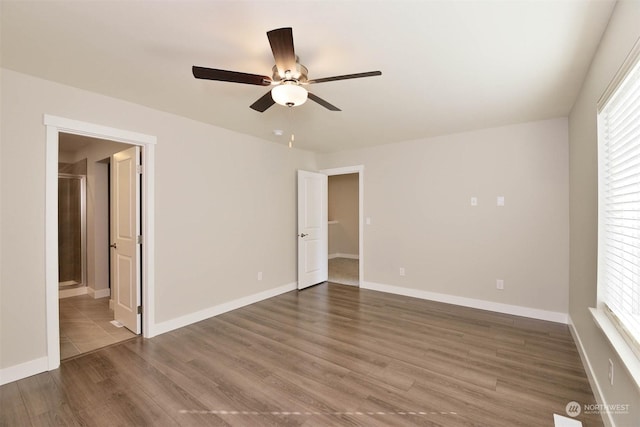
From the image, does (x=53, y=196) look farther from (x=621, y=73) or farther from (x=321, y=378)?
(x=621, y=73)

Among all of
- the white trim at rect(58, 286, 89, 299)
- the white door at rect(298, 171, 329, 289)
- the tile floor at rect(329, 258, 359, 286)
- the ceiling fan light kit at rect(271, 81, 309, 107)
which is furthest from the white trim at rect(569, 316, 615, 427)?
the white trim at rect(58, 286, 89, 299)

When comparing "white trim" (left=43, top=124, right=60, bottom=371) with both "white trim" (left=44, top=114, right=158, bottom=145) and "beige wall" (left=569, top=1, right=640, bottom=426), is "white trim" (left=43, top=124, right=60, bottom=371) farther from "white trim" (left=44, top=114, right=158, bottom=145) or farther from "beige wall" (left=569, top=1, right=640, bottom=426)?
"beige wall" (left=569, top=1, right=640, bottom=426)

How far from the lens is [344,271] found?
21.4 ft

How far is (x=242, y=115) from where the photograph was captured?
130 inches

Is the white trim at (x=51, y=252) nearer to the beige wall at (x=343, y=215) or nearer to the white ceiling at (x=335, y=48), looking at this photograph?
the white ceiling at (x=335, y=48)

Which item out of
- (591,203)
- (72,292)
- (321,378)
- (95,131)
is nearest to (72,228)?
(72,292)

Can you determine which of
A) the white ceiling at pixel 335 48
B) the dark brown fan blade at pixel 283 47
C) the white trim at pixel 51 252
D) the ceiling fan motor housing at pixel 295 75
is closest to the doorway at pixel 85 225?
the white trim at pixel 51 252

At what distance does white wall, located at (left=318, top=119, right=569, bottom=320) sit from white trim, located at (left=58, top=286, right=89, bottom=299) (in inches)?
191

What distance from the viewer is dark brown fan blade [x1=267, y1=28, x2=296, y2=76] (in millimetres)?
1486

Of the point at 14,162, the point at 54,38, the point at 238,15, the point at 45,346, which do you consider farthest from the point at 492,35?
the point at 45,346

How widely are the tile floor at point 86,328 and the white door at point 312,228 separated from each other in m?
2.66

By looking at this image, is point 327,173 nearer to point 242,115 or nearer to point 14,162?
point 242,115

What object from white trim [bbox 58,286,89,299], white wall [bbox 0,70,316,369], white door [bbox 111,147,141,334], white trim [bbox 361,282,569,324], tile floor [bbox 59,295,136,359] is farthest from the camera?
white trim [bbox 58,286,89,299]

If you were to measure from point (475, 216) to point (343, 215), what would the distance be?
16.3 ft
